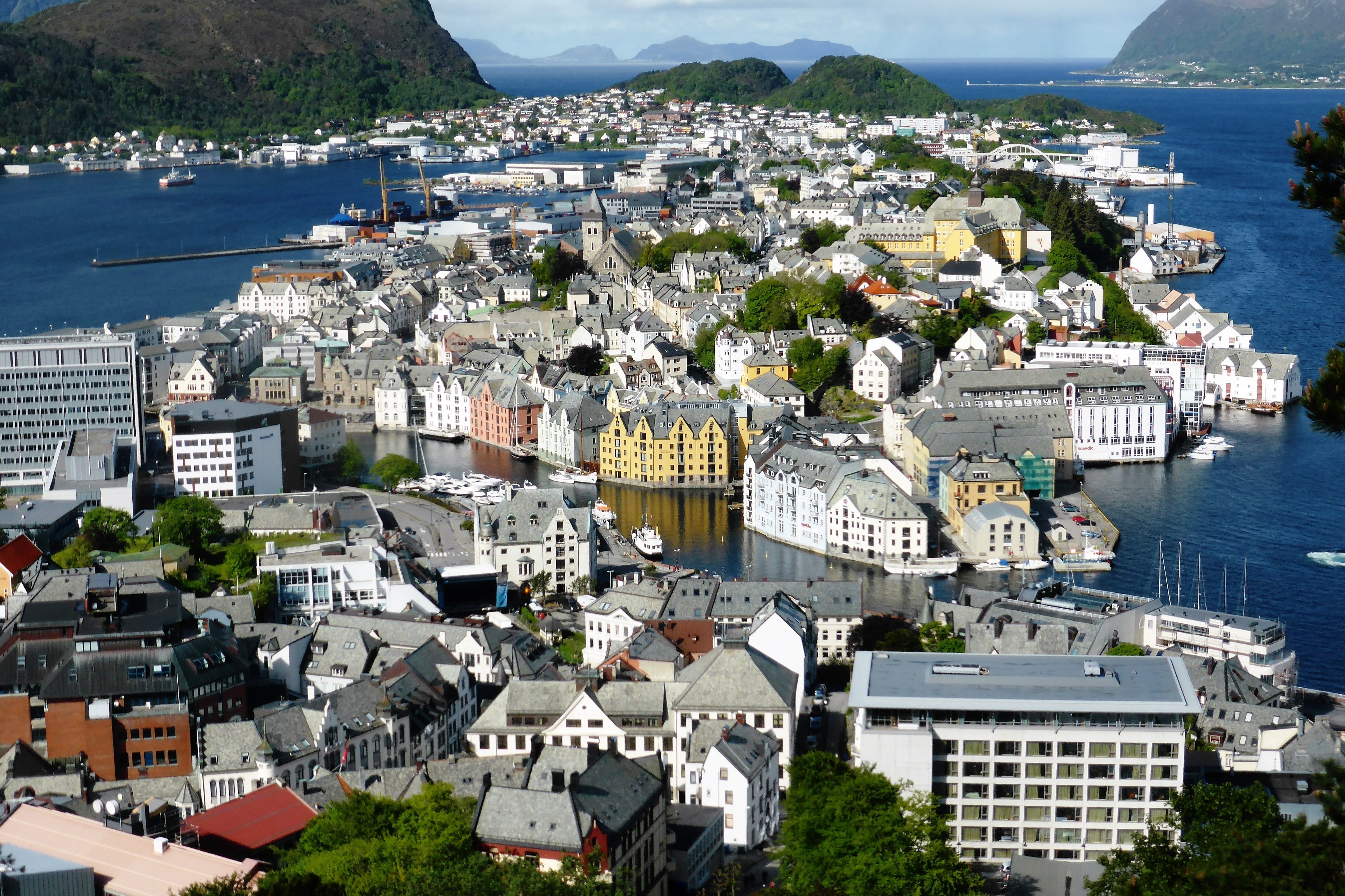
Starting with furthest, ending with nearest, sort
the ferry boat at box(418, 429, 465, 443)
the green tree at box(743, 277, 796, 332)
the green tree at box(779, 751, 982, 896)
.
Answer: the green tree at box(743, 277, 796, 332) → the ferry boat at box(418, 429, 465, 443) → the green tree at box(779, 751, 982, 896)

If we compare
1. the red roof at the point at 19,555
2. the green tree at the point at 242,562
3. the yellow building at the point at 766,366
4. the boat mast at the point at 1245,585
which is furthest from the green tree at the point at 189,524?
the boat mast at the point at 1245,585

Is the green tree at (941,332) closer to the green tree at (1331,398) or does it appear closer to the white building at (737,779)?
the white building at (737,779)

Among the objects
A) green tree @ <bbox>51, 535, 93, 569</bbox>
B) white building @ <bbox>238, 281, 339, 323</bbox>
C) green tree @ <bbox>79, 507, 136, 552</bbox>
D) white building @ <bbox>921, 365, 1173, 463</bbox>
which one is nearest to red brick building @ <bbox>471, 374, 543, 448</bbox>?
white building @ <bbox>921, 365, 1173, 463</bbox>

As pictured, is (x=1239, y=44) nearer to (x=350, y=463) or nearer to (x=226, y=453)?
(x=350, y=463)

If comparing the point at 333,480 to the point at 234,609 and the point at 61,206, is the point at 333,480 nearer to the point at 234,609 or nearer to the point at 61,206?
the point at 234,609

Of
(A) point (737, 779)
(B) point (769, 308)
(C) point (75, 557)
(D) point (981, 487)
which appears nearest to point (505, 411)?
(B) point (769, 308)

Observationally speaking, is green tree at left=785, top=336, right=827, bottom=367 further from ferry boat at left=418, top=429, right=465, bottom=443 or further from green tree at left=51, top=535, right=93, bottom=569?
green tree at left=51, top=535, right=93, bottom=569
